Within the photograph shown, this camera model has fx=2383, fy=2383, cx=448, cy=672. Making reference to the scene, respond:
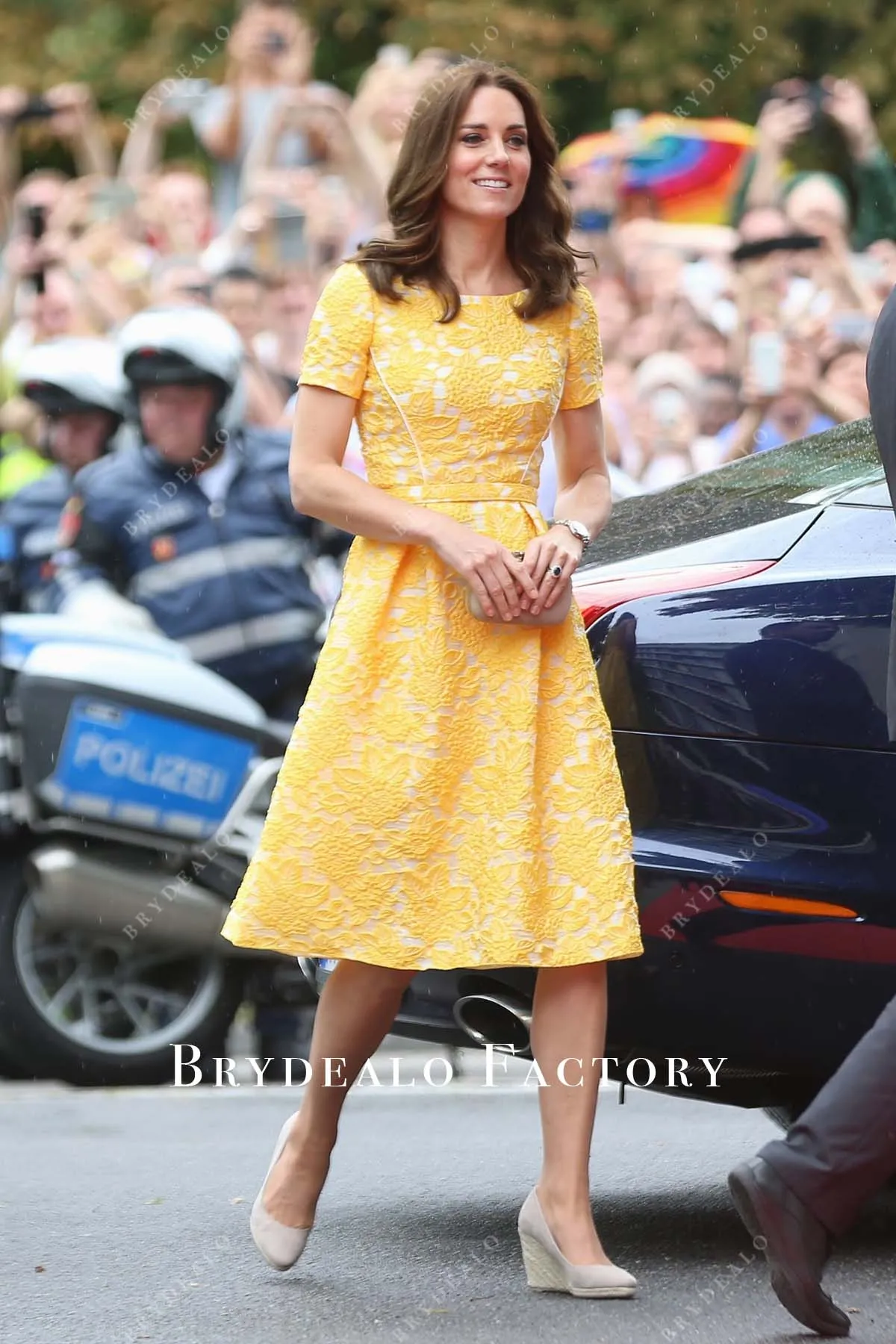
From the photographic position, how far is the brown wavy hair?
373 centimetres

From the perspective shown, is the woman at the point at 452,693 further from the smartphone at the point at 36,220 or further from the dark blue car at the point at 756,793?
the smartphone at the point at 36,220

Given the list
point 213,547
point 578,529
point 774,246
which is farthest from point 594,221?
point 578,529

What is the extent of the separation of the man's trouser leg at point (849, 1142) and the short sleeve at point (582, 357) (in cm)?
119

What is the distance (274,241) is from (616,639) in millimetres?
5733

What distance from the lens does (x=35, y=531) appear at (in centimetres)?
808

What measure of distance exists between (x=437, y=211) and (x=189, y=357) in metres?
4.05

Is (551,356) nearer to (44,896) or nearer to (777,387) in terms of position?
(44,896)

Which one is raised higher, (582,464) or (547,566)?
(582,464)

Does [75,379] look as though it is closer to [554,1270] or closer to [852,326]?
[852,326]

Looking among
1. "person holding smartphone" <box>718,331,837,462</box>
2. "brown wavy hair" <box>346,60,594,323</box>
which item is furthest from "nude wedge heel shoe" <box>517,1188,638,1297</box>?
"person holding smartphone" <box>718,331,837,462</box>

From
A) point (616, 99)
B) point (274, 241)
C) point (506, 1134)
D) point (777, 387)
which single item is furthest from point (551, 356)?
point (616, 99)

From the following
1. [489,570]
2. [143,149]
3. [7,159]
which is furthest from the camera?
[7,159]

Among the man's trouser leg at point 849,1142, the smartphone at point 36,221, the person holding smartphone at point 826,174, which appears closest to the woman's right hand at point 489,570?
the man's trouser leg at point 849,1142

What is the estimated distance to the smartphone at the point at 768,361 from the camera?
8234mm
